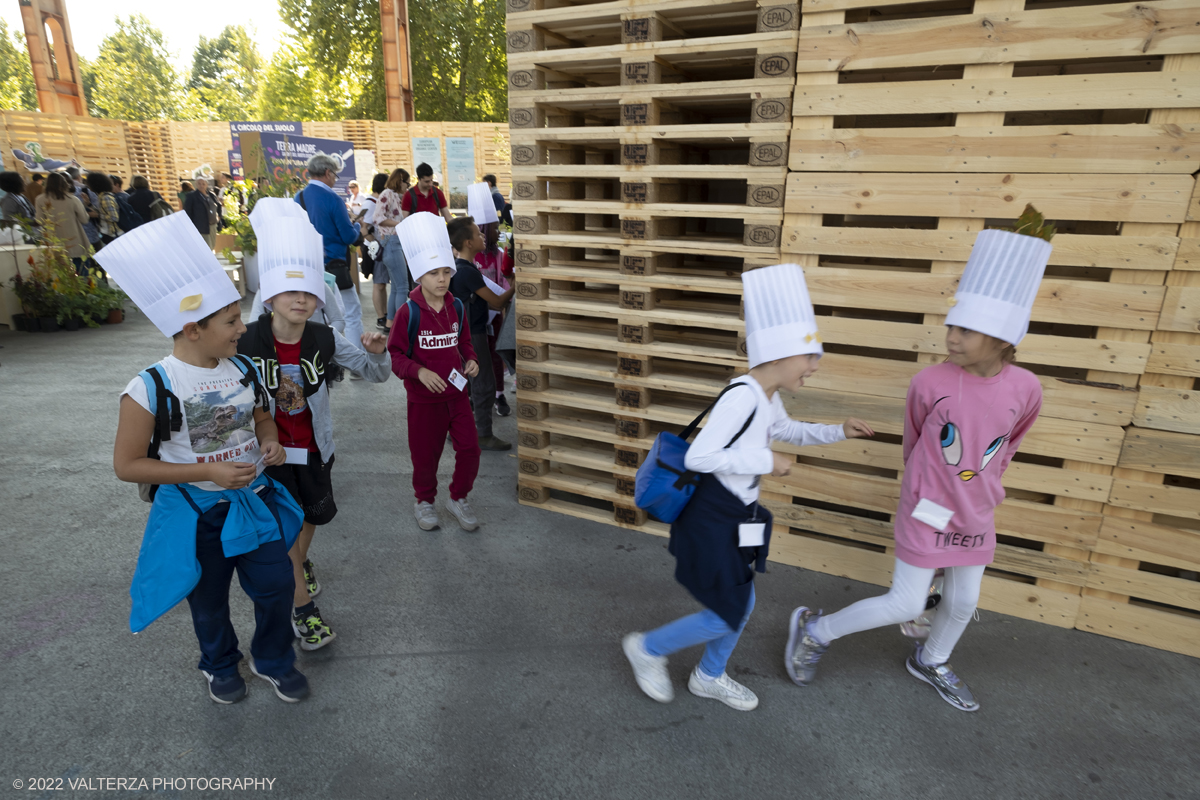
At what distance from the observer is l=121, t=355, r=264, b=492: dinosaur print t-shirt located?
255cm

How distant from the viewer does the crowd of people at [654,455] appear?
2543mm

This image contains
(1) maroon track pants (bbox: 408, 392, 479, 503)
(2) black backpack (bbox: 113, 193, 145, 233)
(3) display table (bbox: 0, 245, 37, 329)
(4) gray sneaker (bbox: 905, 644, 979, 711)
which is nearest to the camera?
(4) gray sneaker (bbox: 905, 644, 979, 711)

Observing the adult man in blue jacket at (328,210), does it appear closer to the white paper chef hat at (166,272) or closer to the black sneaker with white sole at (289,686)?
the white paper chef hat at (166,272)

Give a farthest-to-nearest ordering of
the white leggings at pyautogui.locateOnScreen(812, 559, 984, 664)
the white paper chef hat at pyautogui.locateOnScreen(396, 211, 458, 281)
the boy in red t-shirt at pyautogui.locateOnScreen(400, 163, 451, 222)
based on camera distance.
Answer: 1. the boy in red t-shirt at pyautogui.locateOnScreen(400, 163, 451, 222)
2. the white paper chef hat at pyautogui.locateOnScreen(396, 211, 458, 281)
3. the white leggings at pyautogui.locateOnScreen(812, 559, 984, 664)

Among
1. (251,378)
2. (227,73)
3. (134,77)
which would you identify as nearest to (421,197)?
(251,378)

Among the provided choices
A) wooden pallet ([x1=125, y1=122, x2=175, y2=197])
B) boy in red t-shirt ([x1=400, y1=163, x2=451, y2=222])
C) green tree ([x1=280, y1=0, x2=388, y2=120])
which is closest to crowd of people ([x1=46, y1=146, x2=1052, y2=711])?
boy in red t-shirt ([x1=400, y1=163, x2=451, y2=222])

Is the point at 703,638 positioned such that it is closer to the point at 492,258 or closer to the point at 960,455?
the point at 960,455

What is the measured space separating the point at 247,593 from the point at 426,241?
2266mm

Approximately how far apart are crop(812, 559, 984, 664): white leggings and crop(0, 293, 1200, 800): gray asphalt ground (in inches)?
11.3

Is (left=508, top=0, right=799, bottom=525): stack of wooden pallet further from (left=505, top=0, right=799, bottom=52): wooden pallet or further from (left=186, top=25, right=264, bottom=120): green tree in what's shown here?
(left=186, top=25, right=264, bottom=120): green tree

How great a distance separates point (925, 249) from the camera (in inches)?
136

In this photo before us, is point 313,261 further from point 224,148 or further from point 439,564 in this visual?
point 224,148

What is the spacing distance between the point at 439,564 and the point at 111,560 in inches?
76.2

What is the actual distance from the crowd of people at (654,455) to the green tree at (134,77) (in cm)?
6414
